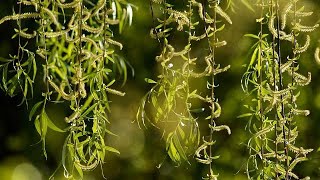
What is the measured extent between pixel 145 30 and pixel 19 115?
0.48 meters

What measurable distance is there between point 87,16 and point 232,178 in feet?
3.92

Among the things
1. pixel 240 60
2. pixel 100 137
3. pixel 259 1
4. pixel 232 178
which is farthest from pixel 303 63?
pixel 100 137

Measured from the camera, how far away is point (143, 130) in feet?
7.79

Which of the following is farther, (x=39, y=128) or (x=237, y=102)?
(x=237, y=102)

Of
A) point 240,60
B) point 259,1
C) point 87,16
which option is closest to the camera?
point 87,16

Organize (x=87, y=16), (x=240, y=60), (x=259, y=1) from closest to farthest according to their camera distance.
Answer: (x=87, y=16) < (x=259, y=1) < (x=240, y=60)

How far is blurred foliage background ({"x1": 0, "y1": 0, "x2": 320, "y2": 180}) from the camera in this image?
2.32m

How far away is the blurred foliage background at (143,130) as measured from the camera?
7.61 ft

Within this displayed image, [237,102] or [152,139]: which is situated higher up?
[237,102]

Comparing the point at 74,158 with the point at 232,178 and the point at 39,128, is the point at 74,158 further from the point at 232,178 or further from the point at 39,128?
the point at 232,178

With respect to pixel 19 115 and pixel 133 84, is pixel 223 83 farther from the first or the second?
pixel 19 115

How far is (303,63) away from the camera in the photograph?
2344 mm

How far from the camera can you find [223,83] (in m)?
2.37

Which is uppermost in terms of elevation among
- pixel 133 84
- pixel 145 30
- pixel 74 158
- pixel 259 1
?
pixel 259 1
